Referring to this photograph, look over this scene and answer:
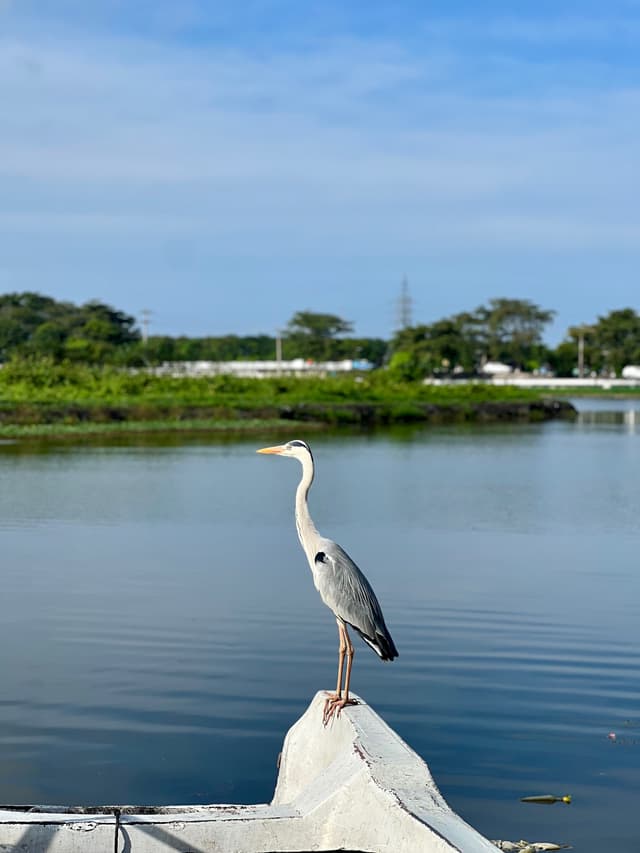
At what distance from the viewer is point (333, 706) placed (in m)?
6.46

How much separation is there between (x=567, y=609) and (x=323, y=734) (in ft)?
21.2

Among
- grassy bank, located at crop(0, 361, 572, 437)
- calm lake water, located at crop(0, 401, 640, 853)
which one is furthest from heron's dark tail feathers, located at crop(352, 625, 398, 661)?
grassy bank, located at crop(0, 361, 572, 437)

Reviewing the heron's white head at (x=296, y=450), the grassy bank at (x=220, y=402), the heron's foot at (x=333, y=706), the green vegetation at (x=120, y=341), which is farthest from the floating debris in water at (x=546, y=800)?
the green vegetation at (x=120, y=341)

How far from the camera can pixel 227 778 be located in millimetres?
7367

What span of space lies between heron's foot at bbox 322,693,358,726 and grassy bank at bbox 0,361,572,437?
3309cm

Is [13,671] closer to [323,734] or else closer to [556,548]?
[323,734]

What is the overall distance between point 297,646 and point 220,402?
123 feet

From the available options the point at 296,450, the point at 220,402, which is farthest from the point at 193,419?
the point at 296,450

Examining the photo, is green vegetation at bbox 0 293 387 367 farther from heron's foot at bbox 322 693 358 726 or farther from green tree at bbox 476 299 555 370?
heron's foot at bbox 322 693 358 726

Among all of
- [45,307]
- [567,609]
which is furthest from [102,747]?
[45,307]

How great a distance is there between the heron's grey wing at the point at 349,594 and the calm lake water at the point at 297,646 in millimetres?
1096

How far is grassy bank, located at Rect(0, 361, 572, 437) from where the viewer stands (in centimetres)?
4275

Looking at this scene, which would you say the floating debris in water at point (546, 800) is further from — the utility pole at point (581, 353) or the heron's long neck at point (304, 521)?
the utility pole at point (581, 353)

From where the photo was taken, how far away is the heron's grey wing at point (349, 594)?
682 cm
